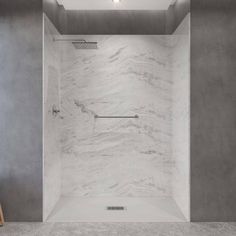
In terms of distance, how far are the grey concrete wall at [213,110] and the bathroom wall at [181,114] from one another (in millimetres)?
78

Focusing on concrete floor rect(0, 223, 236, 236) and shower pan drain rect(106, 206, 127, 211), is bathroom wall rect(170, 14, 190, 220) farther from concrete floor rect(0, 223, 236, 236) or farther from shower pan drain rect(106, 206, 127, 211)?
shower pan drain rect(106, 206, 127, 211)

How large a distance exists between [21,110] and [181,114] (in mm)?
1683

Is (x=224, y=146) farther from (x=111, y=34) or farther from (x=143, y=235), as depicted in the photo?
(x=111, y=34)

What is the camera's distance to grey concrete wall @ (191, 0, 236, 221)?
2.95 m

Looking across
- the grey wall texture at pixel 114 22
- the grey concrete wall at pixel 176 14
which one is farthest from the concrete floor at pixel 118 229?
the grey wall texture at pixel 114 22

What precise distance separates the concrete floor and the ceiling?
8.10 feet

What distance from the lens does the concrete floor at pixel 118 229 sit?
2.69m

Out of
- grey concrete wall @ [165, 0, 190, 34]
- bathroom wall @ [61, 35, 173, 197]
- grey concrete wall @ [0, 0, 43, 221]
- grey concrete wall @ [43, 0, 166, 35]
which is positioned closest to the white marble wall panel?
grey concrete wall @ [0, 0, 43, 221]

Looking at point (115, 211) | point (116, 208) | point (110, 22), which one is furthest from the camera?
point (110, 22)

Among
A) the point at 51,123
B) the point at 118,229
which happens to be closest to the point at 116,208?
the point at 118,229

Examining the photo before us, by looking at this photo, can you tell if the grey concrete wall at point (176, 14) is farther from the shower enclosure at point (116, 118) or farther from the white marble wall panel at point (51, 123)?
the white marble wall panel at point (51, 123)

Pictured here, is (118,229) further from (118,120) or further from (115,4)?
(115,4)

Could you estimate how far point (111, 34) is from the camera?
3.85m

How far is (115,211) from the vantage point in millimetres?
3307
